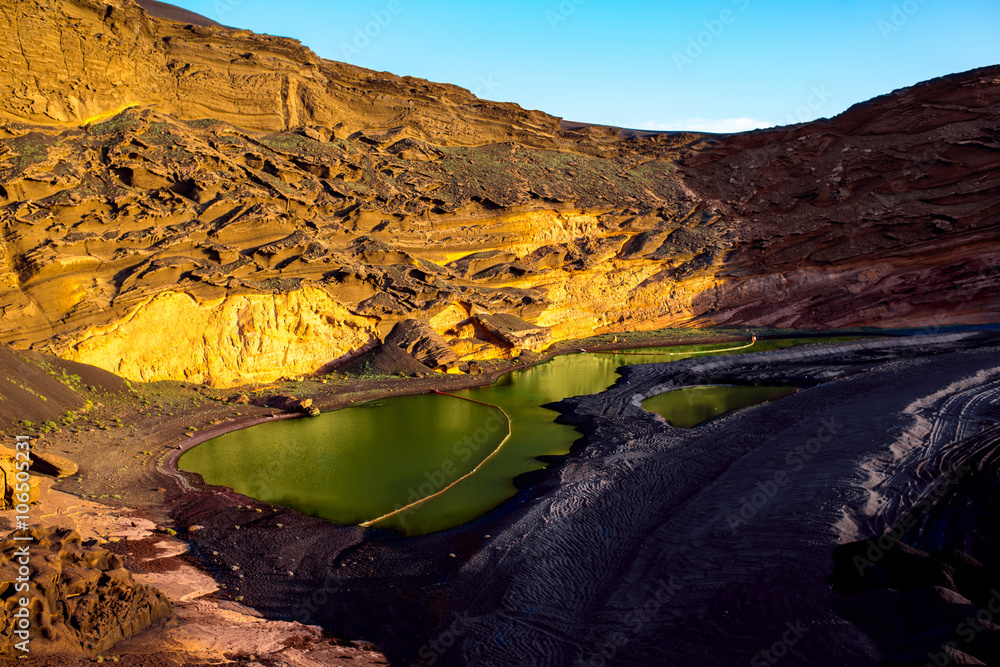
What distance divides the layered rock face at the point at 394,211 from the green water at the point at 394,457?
4.33 meters

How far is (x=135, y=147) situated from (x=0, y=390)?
32.1 ft

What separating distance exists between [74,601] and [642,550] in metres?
7.57

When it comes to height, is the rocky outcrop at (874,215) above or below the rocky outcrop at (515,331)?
above

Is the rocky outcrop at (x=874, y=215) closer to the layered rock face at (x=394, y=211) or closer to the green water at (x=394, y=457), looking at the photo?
the layered rock face at (x=394, y=211)

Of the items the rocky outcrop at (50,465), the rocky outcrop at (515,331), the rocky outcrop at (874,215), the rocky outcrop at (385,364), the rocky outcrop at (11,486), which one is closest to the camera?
the rocky outcrop at (11,486)

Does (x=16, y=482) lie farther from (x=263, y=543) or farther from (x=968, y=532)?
(x=968, y=532)

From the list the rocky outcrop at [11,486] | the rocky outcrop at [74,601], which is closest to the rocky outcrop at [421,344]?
the rocky outcrop at [11,486]

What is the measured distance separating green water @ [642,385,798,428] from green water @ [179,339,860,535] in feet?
10.0

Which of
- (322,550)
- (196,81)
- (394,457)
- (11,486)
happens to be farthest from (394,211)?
(11,486)

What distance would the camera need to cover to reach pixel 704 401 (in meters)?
19.4

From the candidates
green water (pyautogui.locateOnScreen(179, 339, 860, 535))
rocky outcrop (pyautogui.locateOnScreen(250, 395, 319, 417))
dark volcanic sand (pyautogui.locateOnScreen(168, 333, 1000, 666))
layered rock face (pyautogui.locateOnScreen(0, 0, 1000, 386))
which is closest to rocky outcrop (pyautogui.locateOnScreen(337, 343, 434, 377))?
layered rock face (pyautogui.locateOnScreen(0, 0, 1000, 386))

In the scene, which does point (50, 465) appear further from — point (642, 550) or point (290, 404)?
point (642, 550)

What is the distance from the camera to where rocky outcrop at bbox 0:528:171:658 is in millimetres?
5996

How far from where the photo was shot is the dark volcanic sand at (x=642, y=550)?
722 cm
